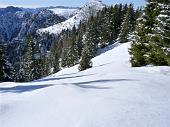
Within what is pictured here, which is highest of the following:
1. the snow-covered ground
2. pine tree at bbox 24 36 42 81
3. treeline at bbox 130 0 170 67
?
treeline at bbox 130 0 170 67

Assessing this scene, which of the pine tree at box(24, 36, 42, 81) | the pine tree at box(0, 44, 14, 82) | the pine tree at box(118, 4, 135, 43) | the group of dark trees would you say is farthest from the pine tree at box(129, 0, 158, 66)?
the pine tree at box(118, 4, 135, 43)

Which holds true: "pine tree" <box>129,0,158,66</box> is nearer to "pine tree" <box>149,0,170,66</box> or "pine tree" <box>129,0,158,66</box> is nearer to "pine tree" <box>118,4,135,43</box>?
"pine tree" <box>149,0,170,66</box>

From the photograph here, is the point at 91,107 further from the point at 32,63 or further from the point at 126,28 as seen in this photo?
the point at 126,28

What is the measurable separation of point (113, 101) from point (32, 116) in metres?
3.36

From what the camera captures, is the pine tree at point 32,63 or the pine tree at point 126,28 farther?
the pine tree at point 126,28

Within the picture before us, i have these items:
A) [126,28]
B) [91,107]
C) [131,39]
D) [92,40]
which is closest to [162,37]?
[131,39]

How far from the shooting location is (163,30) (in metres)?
29.2

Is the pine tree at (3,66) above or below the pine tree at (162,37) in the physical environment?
below

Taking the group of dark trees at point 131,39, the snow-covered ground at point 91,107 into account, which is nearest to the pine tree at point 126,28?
the group of dark trees at point 131,39

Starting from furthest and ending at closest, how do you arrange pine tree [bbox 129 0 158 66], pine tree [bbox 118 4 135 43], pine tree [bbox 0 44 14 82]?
pine tree [bbox 118 4 135 43], pine tree [bbox 0 44 14 82], pine tree [bbox 129 0 158 66]

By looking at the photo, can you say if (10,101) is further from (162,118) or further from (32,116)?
(162,118)

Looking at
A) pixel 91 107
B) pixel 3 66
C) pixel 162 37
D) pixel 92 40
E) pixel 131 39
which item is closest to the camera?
pixel 91 107

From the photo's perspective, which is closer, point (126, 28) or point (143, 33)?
point (143, 33)

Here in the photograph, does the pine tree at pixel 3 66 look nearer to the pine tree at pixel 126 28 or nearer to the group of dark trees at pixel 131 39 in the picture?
the group of dark trees at pixel 131 39
